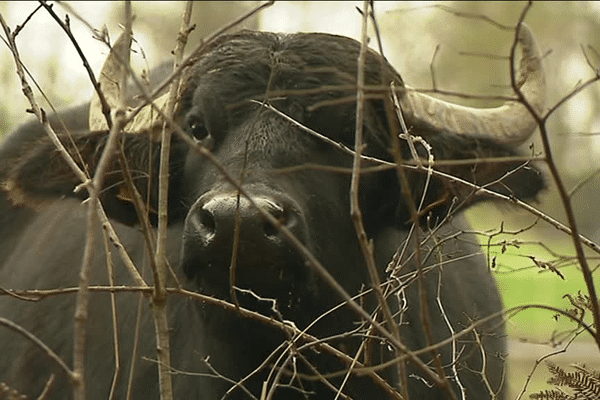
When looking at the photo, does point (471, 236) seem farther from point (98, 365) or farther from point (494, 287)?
point (98, 365)

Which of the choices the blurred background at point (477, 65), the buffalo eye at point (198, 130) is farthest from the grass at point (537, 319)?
the buffalo eye at point (198, 130)

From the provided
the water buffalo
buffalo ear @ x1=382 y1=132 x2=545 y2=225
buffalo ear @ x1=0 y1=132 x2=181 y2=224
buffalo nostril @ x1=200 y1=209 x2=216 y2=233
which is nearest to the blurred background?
buffalo ear @ x1=382 y1=132 x2=545 y2=225

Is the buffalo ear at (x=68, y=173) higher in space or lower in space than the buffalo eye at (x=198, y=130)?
lower

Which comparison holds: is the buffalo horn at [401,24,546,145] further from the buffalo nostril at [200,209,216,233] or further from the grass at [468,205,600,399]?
the grass at [468,205,600,399]

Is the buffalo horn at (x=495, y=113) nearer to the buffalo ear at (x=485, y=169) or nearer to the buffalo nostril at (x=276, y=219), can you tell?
the buffalo ear at (x=485, y=169)

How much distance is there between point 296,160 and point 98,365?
61.4 inches

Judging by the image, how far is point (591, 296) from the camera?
2.83 meters

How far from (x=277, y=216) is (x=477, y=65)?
40.9 m

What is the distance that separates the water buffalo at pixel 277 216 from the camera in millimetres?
4125

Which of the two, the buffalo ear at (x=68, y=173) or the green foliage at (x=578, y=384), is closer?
the green foliage at (x=578, y=384)

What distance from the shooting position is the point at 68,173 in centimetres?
507

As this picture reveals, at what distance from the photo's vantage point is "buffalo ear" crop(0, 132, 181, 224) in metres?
5.01

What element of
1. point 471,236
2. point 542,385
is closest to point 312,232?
point 471,236

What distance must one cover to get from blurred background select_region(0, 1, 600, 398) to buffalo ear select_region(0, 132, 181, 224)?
45 centimetres
